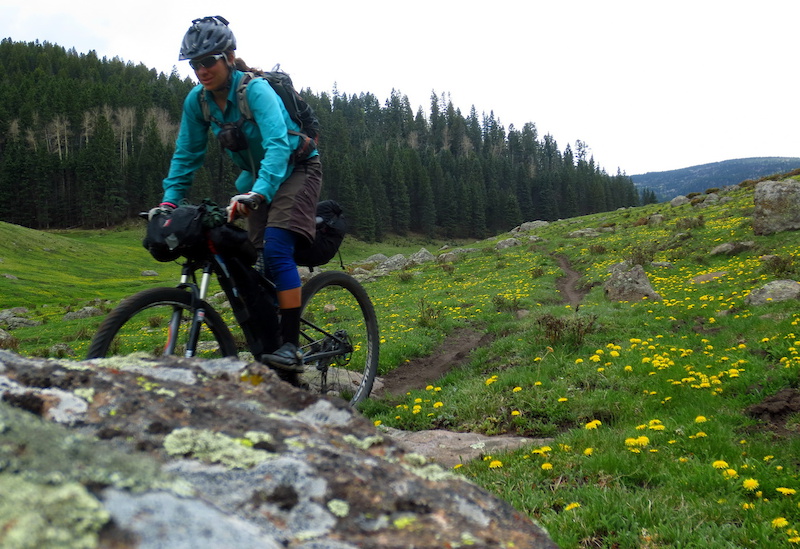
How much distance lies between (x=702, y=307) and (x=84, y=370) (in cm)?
1096

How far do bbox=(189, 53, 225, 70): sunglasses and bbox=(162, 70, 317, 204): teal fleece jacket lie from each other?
18 centimetres

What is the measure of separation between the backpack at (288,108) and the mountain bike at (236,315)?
920mm

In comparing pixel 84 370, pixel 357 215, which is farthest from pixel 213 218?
pixel 357 215

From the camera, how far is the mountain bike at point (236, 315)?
3287 mm

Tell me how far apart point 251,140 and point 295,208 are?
2.11ft

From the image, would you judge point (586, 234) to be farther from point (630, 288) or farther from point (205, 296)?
point (205, 296)

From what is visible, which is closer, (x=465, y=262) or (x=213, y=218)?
(x=213, y=218)

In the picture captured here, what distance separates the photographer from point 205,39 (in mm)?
3510

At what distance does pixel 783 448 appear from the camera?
3670 mm

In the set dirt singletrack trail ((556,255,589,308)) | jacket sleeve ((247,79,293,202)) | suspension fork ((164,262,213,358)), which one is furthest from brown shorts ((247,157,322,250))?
dirt singletrack trail ((556,255,589,308))

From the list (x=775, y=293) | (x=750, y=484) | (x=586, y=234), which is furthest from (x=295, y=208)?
(x=586, y=234)

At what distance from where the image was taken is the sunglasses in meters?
3.54

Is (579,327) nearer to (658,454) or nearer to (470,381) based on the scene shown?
(470,381)

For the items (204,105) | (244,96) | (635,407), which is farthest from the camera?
(635,407)
